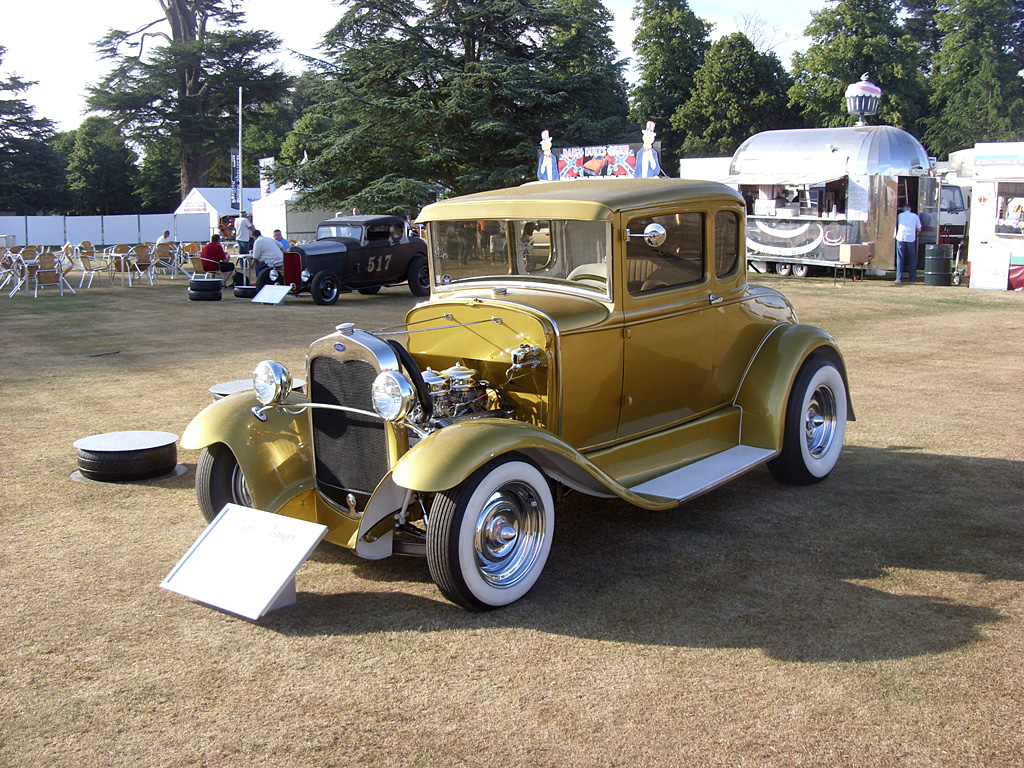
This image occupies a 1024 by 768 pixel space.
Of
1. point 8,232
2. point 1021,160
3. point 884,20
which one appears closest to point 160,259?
point 8,232

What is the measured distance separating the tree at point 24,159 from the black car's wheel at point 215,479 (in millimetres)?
47849

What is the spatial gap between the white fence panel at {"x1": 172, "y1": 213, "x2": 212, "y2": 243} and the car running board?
122ft

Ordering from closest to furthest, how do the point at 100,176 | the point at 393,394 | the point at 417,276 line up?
the point at 393,394 → the point at 417,276 → the point at 100,176

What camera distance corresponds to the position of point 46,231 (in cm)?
3706

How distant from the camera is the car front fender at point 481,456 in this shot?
3.58 metres

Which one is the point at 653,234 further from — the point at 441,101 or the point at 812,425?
the point at 441,101

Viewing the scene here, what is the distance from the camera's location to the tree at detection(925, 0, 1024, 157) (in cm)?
4272

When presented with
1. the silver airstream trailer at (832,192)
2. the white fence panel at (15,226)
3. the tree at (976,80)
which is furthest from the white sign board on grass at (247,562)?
the tree at (976,80)

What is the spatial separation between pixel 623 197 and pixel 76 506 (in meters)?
3.83

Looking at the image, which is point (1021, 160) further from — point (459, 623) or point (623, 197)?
point (459, 623)

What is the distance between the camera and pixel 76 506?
5281 mm

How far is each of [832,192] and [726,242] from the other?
54.9 ft

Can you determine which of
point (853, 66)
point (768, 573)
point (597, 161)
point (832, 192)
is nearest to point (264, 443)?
point (768, 573)

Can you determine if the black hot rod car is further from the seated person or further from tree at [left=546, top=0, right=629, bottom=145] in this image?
tree at [left=546, top=0, right=629, bottom=145]
